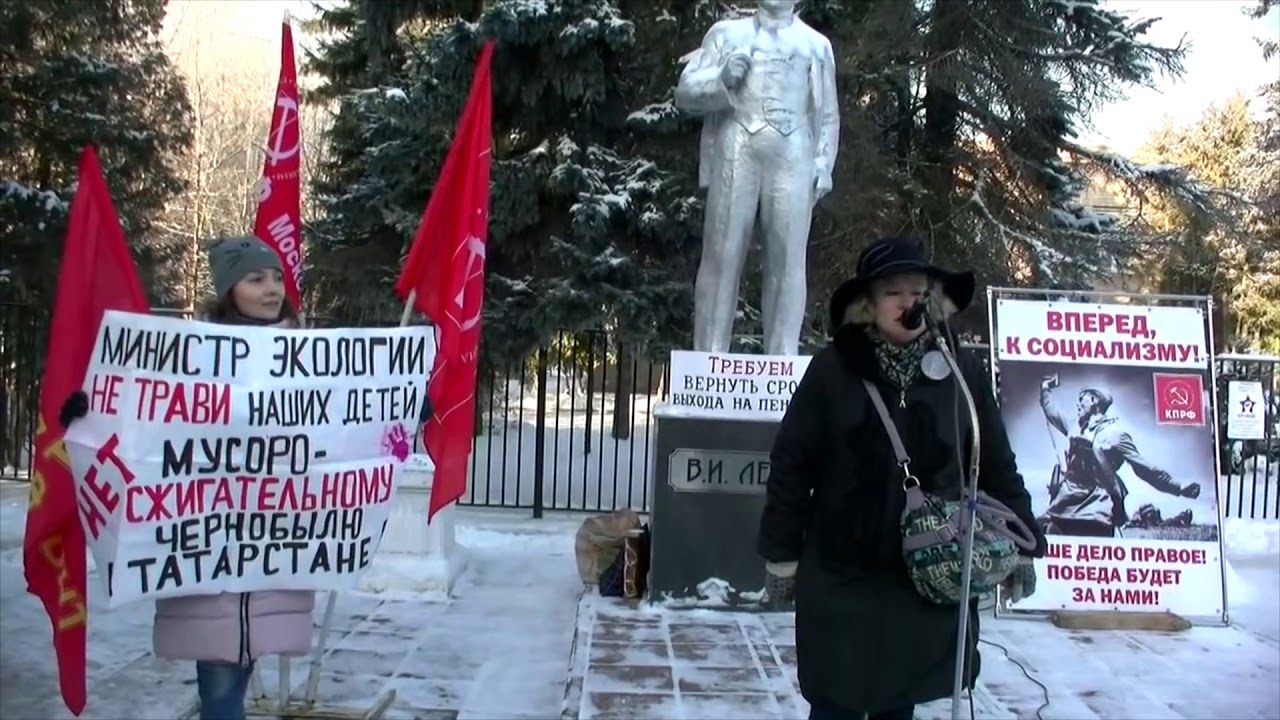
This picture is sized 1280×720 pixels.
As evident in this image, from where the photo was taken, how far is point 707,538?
584cm

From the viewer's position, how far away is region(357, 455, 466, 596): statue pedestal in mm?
6625

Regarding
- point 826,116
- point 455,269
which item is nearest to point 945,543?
point 455,269

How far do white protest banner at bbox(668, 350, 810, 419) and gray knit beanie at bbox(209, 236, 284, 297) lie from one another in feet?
10.2

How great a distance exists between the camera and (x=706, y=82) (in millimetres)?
5980

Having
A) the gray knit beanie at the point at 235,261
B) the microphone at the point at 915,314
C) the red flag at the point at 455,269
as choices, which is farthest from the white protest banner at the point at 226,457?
the microphone at the point at 915,314

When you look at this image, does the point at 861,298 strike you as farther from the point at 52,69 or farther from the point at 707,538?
the point at 52,69

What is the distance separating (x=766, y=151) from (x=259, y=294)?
3.59m

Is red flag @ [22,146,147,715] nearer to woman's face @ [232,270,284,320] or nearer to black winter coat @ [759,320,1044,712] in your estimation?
woman's face @ [232,270,284,320]

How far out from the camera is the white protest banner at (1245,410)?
961cm

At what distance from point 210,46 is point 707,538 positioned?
27098 mm

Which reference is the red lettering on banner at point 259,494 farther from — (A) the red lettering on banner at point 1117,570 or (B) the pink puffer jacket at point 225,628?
(A) the red lettering on banner at point 1117,570

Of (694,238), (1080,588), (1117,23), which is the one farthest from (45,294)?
(1117,23)

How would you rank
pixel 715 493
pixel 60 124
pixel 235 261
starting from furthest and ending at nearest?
pixel 60 124 < pixel 715 493 < pixel 235 261

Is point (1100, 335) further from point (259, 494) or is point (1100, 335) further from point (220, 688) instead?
point (220, 688)
